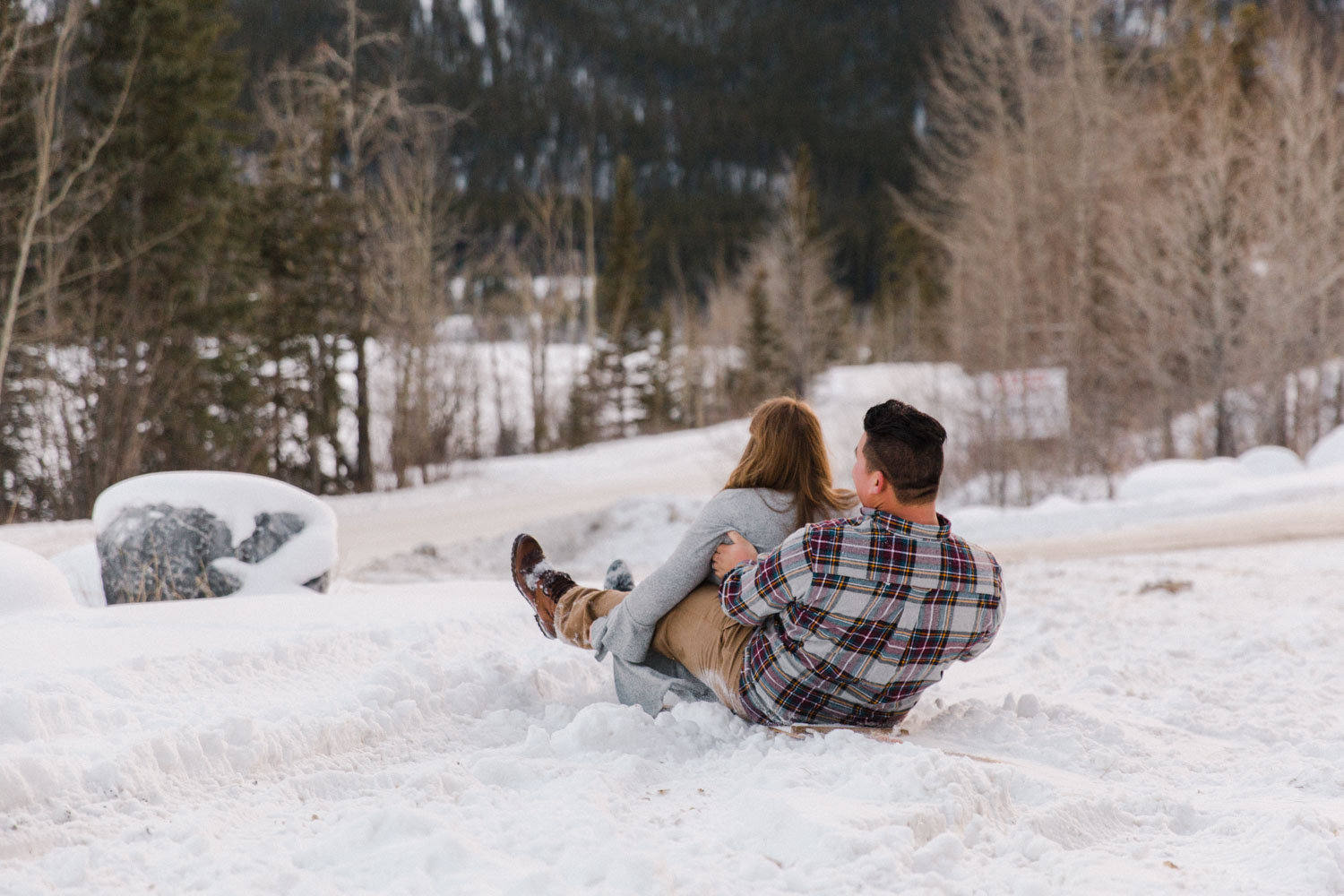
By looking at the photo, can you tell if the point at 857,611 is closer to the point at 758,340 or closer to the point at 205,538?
the point at 205,538

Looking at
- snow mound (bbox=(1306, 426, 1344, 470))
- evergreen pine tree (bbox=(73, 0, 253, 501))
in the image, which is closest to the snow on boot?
evergreen pine tree (bbox=(73, 0, 253, 501))

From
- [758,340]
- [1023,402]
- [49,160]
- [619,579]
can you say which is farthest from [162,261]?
[758,340]

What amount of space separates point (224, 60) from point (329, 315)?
15.6 feet

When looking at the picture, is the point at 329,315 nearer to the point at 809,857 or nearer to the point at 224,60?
the point at 224,60

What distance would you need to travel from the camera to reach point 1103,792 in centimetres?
313

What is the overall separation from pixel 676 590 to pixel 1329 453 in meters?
16.2

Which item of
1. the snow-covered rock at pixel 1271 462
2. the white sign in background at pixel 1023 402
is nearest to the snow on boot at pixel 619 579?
the white sign in background at pixel 1023 402

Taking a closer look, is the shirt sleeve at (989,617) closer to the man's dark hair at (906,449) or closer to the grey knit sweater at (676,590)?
the man's dark hair at (906,449)

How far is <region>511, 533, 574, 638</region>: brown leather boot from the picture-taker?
13.9 feet

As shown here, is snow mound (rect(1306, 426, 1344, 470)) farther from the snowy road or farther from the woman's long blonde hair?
the woman's long blonde hair

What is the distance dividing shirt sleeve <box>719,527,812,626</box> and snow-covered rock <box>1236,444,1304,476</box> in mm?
14972

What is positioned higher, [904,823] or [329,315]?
[329,315]

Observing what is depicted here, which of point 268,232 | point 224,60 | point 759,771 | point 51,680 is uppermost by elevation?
point 224,60

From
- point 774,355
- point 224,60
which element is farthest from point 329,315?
point 774,355
